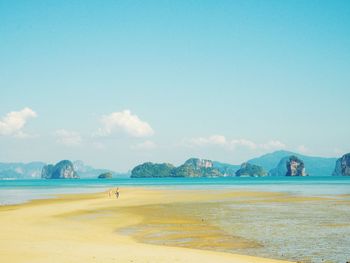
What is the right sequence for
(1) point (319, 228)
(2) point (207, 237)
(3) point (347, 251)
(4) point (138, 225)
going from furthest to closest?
(4) point (138, 225), (1) point (319, 228), (2) point (207, 237), (3) point (347, 251)

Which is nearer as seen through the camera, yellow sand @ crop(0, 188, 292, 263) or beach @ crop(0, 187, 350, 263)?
yellow sand @ crop(0, 188, 292, 263)

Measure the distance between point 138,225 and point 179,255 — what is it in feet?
53.4

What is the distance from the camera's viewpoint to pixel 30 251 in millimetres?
21531

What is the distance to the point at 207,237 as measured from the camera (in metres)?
29.6

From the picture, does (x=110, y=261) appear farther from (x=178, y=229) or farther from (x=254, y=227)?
(x=254, y=227)

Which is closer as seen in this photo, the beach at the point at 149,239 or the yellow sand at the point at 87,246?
the yellow sand at the point at 87,246

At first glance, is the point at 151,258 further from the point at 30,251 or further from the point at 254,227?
the point at 254,227

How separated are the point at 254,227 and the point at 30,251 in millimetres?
18103

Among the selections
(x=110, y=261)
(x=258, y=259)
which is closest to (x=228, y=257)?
(x=258, y=259)

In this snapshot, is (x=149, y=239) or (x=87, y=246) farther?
(x=149, y=239)

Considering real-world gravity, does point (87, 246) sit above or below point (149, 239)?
above

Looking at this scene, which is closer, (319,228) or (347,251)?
(347,251)

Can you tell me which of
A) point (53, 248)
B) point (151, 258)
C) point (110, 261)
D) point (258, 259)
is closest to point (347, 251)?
point (258, 259)

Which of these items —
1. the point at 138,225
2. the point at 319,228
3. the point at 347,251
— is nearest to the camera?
the point at 347,251
